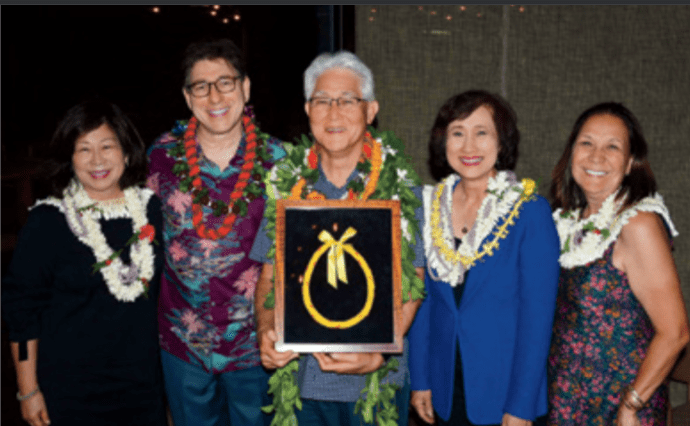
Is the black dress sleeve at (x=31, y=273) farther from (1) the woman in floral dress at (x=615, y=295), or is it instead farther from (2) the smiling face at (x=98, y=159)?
(1) the woman in floral dress at (x=615, y=295)

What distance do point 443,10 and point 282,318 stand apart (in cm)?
285

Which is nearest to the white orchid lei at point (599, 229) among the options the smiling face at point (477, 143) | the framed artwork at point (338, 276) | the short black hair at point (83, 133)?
the smiling face at point (477, 143)

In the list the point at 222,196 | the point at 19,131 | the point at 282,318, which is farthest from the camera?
the point at 19,131

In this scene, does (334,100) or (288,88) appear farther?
(288,88)

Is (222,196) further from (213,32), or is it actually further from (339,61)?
(213,32)

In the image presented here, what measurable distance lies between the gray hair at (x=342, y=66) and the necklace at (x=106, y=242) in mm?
1017

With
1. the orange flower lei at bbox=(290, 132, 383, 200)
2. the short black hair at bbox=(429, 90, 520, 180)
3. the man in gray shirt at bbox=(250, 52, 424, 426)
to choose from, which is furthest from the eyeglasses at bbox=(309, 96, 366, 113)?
the short black hair at bbox=(429, 90, 520, 180)

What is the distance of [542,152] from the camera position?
3928mm

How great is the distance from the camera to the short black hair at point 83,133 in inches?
90.6

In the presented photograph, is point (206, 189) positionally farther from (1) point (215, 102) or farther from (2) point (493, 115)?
(2) point (493, 115)

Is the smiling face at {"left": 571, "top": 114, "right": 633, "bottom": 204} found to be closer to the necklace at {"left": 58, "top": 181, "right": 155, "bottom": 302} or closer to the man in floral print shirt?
the man in floral print shirt

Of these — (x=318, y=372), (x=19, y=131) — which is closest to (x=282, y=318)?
(x=318, y=372)

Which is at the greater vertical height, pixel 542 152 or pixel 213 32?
pixel 213 32

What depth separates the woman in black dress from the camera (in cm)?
227
